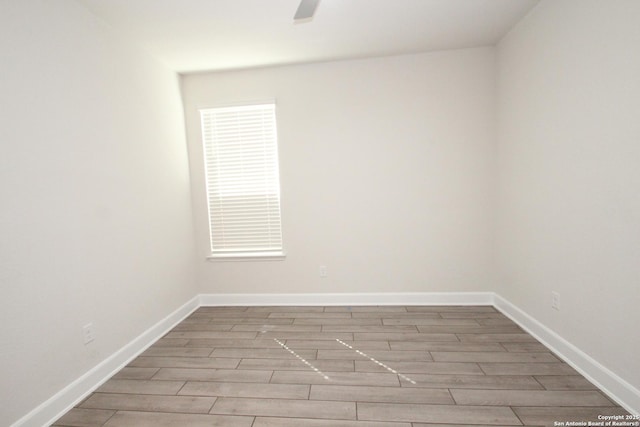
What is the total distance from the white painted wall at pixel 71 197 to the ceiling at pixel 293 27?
0.98 feet

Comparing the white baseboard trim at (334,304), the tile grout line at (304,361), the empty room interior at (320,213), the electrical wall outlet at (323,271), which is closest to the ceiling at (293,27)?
the empty room interior at (320,213)

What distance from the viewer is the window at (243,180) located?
3225 mm

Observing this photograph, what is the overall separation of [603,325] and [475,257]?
4.43 feet

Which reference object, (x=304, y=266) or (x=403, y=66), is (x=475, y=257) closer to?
(x=304, y=266)

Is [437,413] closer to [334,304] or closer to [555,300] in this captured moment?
[555,300]

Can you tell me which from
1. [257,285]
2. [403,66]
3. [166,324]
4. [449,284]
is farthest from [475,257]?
[166,324]

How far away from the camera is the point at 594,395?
171 cm

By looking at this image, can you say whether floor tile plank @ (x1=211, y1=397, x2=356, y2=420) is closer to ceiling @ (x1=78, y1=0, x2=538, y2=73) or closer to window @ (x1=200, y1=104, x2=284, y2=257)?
window @ (x1=200, y1=104, x2=284, y2=257)

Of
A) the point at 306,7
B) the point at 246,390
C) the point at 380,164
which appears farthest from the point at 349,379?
the point at 306,7

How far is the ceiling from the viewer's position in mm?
2135

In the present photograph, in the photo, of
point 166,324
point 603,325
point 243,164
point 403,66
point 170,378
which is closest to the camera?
point 603,325

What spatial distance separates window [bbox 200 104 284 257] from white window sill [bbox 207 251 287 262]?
0.01m

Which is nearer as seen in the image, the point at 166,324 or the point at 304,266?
the point at 166,324

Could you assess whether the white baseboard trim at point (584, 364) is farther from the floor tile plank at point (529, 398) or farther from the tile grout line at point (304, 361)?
the tile grout line at point (304, 361)
